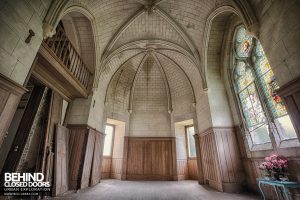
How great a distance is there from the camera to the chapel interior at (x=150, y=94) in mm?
3029

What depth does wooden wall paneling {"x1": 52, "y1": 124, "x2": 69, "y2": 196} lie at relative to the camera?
4.35 m

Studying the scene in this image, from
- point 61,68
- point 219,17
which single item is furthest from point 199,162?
point 61,68

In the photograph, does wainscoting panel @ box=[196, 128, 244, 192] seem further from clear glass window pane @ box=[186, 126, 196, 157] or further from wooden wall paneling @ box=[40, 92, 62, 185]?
wooden wall paneling @ box=[40, 92, 62, 185]

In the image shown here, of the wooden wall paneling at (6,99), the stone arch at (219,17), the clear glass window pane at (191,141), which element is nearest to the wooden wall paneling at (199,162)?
the clear glass window pane at (191,141)

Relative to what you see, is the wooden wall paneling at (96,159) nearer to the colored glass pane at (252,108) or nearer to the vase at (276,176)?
the vase at (276,176)

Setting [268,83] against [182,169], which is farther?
[182,169]

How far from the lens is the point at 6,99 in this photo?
253 cm

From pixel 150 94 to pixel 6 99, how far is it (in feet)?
26.3

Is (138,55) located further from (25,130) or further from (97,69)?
(25,130)

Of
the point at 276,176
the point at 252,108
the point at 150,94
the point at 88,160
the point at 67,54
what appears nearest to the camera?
the point at 276,176

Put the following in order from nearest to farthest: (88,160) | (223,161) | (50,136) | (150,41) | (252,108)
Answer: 1. (50,136)
2. (252,108)
3. (223,161)
4. (88,160)
5. (150,41)

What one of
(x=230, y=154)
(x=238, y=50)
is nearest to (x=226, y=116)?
(x=230, y=154)

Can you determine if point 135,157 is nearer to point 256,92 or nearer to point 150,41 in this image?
point 150,41

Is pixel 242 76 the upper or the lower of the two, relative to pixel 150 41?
lower
